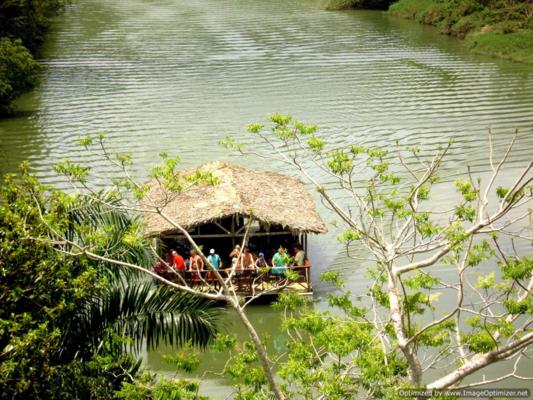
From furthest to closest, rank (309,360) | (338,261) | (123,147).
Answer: (123,147) < (338,261) < (309,360)

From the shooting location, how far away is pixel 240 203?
16781 mm

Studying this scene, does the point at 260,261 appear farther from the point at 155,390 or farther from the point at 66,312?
the point at 66,312

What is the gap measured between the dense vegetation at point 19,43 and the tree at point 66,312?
65.8 ft

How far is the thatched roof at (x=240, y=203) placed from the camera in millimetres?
16688

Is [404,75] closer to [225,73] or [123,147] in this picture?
[225,73]

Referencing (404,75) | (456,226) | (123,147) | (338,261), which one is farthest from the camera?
(404,75)

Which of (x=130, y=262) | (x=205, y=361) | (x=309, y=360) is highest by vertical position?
(x=130, y=262)

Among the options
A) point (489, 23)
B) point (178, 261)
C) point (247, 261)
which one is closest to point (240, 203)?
point (247, 261)

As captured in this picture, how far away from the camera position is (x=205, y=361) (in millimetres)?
15195

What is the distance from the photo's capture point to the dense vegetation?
2972cm

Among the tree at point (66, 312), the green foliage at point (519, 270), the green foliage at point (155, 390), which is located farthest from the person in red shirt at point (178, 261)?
the green foliage at point (519, 270)

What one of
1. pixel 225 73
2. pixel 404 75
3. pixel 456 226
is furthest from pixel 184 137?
pixel 456 226

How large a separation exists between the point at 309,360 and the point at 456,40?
34.6 meters

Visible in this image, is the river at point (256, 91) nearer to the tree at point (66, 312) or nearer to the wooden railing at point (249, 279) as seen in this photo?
the wooden railing at point (249, 279)
